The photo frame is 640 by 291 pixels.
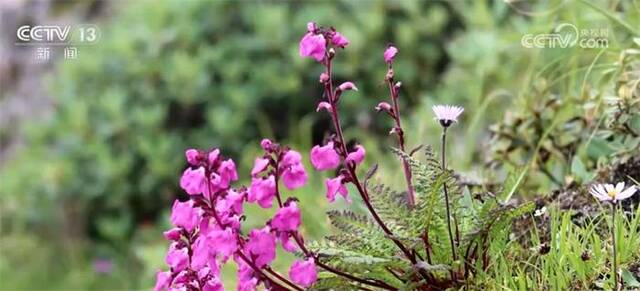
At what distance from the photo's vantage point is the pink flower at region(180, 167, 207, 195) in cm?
135

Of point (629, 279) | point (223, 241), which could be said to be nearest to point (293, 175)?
point (223, 241)

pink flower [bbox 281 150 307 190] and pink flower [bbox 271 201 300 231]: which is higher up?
pink flower [bbox 281 150 307 190]

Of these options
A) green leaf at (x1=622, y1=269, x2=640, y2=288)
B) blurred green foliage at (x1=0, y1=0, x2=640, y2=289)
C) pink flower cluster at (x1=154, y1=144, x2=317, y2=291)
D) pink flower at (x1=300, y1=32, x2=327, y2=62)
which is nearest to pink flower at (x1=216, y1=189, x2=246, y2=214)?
pink flower cluster at (x1=154, y1=144, x2=317, y2=291)

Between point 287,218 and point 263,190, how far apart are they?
0.05m

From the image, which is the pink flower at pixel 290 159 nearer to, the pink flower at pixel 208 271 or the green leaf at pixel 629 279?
the pink flower at pixel 208 271

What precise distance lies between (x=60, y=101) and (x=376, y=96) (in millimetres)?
1463

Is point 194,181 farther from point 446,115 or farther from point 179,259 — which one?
point 446,115

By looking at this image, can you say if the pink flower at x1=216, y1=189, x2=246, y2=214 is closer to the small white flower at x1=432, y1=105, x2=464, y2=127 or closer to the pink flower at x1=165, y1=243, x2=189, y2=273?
the pink flower at x1=165, y1=243, x2=189, y2=273

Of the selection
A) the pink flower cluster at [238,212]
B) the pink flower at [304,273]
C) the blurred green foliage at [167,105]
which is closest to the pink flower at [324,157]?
the pink flower cluster at [238,212]

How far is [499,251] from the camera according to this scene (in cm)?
147

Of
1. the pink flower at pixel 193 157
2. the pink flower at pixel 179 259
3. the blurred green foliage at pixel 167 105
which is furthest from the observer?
the blurred green foliage at pixel 167 105

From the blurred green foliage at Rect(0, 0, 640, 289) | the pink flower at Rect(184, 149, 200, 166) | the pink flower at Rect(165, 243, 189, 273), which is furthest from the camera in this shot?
the blurred green foliage at Rect(0, 0, 640, 289)

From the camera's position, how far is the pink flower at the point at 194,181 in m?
1.35

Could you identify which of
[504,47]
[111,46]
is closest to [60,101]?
[111,46]
